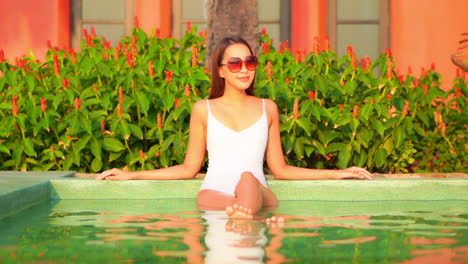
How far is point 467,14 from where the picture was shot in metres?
10.7

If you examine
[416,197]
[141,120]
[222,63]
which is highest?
[222,63]

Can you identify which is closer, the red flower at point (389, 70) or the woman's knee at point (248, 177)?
the woman's knee at point (248, 177)

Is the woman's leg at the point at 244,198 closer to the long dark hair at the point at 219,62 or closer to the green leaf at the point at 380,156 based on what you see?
the long dark hair at the point at 219,62

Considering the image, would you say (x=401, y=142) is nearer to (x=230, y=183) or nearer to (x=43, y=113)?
(x=230, y=183)

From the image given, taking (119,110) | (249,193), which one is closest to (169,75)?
(119,110)

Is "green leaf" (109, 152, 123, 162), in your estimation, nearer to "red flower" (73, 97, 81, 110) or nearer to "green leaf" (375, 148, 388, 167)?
"red flower" (73, 97, 81, 110)

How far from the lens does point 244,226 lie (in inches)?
193

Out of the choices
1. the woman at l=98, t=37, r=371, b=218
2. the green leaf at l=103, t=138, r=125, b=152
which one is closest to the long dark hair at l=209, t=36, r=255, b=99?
the woman at l=98, t=37, r=371, b=218

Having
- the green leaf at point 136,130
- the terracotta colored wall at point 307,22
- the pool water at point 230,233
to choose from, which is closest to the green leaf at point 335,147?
the pool water at point 230,233

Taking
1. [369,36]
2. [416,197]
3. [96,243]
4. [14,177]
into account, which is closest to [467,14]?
[369,36]

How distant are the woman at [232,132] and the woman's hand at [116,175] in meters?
0.44

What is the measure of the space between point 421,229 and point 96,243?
185cm

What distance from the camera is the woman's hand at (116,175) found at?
6188mm

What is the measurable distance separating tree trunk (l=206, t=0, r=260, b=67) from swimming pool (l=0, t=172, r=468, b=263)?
2.20m
